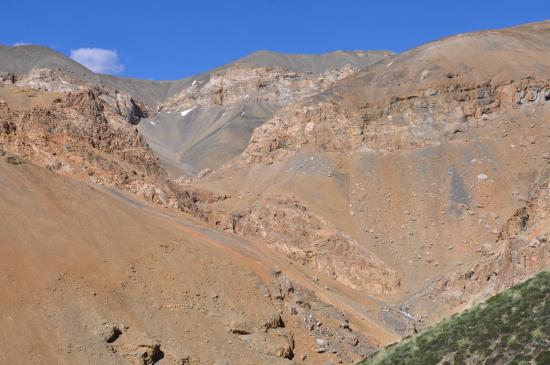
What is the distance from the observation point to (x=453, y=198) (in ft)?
173

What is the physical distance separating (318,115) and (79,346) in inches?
1742

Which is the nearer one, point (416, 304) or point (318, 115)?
point (416, 304)

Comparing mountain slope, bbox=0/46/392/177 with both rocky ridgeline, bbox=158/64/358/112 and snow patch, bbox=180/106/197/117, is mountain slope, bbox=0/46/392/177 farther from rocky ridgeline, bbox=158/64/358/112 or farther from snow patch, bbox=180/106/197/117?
snow patch, bbox=180/106/197/117

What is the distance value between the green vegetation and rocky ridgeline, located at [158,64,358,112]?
92.1 metres

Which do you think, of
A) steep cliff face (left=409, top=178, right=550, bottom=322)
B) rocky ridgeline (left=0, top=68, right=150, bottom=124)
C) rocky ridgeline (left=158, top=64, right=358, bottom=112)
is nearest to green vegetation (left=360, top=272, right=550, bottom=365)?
steep cliff face (left=409, top=178, right=550, bottom=322)

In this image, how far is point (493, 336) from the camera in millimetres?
15695

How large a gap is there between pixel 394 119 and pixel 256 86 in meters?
62.9

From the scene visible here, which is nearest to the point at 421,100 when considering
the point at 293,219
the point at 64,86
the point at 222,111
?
the point at 293,219

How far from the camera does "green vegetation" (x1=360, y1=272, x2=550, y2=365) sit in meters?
14.5

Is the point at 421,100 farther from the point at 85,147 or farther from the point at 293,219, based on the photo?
the point at 85,147

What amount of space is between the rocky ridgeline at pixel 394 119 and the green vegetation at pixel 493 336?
4229 cm

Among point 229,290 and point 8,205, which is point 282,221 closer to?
point 229,290

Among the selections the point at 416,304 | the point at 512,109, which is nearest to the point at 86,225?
the point at 416,304

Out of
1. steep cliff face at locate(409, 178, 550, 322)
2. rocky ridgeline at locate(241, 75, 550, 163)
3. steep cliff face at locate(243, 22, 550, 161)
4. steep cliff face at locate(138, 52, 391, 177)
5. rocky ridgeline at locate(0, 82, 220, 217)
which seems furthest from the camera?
steep cliff face at locate(138, 52, 391, 177)
